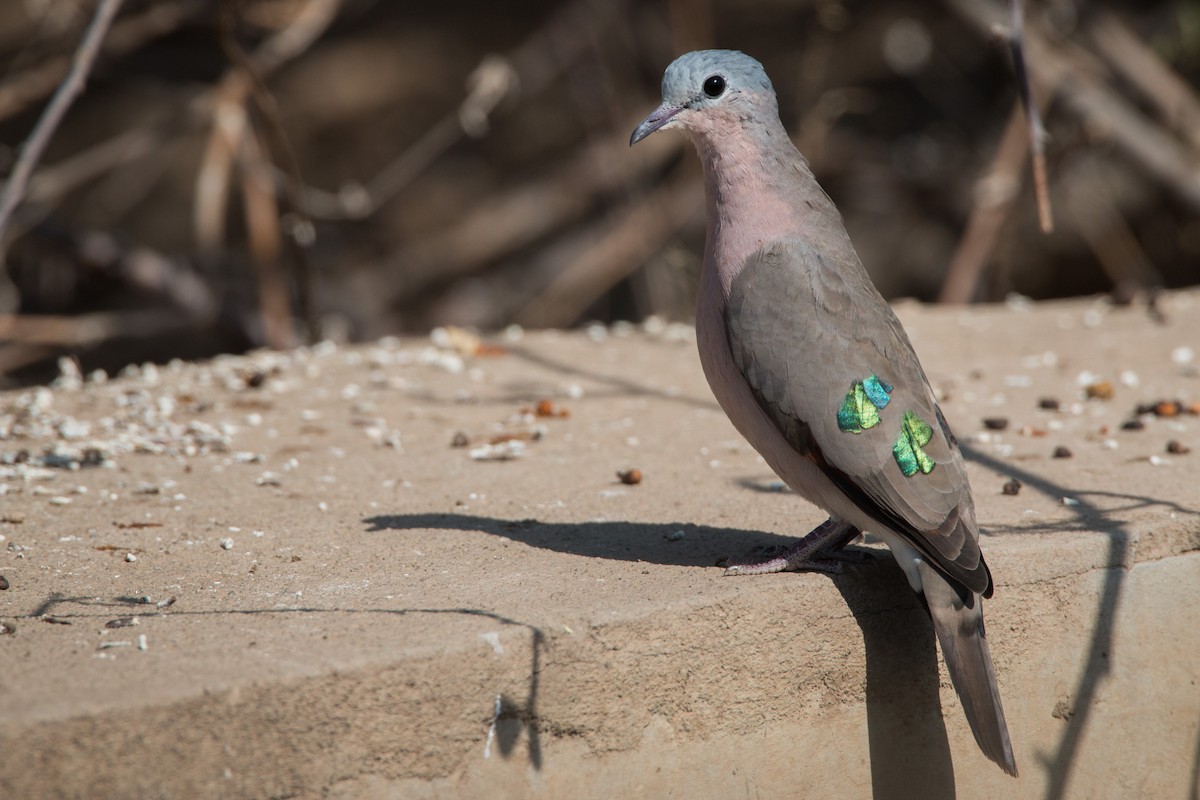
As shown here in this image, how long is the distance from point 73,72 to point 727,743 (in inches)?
134

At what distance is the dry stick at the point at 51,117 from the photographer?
448 cm

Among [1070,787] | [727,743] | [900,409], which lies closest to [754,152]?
[900,409]

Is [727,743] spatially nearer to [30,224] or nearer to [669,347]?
[669,347]

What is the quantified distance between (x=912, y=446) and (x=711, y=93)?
3.42ft

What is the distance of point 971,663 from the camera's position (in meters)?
2.91

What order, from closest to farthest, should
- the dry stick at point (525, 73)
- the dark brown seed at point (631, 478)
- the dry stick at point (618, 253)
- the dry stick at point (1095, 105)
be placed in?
the dark brown seed at point (631, 478) → the dry stick at point (1095, 105) → the dry stick at point (618, 253) → the dry stick at point (525, 73)

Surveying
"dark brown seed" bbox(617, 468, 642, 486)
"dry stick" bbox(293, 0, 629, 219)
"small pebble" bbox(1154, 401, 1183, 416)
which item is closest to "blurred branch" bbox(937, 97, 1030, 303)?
"dry stick" bbox(293, 0, 629, 219)

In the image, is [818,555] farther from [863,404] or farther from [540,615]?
[540,615]

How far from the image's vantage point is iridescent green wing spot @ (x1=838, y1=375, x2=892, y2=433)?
3053 millimetres

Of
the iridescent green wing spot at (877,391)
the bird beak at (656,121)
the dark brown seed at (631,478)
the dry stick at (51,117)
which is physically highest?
the dry stick at (51,117)

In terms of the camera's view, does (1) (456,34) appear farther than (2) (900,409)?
Yes

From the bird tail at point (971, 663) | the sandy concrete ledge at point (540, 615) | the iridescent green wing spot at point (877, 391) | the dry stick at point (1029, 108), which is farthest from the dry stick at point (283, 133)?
the bird tail at point (971, 663)

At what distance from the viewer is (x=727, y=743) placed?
9.61ft

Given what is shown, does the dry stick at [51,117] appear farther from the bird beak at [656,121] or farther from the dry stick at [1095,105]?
the dry stick at [1095,105]
